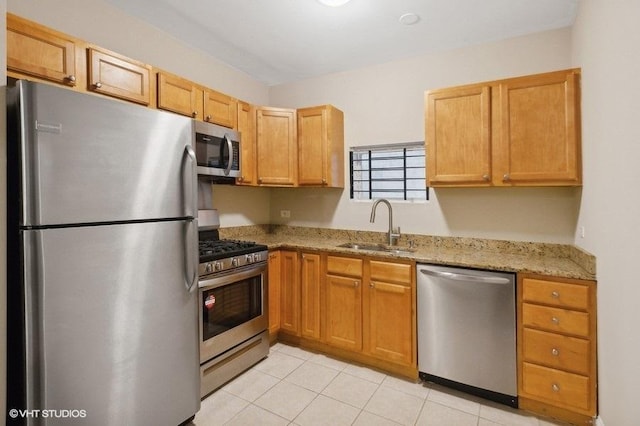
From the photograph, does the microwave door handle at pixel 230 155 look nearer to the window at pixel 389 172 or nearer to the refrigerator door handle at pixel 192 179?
the refrigerator door handle at pixel 192 179

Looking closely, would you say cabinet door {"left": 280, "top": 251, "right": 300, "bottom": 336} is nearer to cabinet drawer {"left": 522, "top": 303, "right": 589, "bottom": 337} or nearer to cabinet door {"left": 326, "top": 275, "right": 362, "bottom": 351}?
cabinet door {"left": 326, "top": 275, "right": 362, "bottom": 351}

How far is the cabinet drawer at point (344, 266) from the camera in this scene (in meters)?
2.71

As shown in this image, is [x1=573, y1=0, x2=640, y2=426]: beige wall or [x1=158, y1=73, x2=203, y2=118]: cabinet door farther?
[x1=158, y1=73, x2=203, y2=118]: cabinet door

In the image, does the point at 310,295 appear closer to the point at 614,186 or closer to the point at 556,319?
the point at 556,319

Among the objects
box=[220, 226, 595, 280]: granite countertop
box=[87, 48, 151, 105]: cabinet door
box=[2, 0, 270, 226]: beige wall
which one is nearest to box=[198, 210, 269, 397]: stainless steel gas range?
box=[220, 226, 595, 280]: granite countertop

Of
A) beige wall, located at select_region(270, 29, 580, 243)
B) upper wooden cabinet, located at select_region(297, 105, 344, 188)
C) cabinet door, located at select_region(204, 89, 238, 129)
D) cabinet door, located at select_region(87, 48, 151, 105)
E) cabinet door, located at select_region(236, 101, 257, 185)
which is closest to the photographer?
cabinet door, located at select_region(87, 48, 151, 105)

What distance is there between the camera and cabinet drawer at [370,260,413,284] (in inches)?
97.7

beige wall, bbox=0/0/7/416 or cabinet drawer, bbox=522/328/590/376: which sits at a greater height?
beige wall, bbox=0/0/7/416

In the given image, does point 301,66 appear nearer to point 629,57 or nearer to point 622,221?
point 629,57

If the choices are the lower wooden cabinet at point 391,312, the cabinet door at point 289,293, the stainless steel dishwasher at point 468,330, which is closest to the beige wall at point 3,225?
the cabinet door at point 289,293

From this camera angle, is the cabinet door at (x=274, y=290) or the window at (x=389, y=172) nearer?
the cabinet door at (x=274, y=290)

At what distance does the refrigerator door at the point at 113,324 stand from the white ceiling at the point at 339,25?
1665 mm

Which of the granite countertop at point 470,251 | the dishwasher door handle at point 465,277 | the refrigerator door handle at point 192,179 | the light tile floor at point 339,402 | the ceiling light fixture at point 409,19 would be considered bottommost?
the light tile floor at point 339,402

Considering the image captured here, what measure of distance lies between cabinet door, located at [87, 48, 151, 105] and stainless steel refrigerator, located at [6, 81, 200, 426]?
2.05 ft
